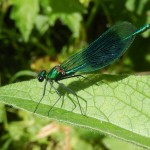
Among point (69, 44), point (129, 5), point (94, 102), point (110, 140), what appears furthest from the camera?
point (69, 44)

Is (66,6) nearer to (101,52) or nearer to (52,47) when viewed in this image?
→ (52,47)

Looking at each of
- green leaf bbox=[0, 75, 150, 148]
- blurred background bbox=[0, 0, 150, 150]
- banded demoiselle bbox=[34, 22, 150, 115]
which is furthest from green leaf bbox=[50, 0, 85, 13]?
green leaf bbox=[0, 75, 150, 148]

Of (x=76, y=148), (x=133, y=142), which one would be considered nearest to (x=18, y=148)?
(x=76, y=148)

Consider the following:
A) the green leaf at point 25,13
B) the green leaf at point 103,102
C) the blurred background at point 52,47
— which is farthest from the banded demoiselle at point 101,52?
the green leaf at point 25,13

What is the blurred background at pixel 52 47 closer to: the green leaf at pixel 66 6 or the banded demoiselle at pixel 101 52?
the green leaf at pixel 66 6

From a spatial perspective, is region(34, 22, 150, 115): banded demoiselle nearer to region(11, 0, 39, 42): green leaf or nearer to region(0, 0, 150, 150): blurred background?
region(0, 0, 150, 150): blurred background


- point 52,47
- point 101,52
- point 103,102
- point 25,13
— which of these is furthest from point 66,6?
point 103,102

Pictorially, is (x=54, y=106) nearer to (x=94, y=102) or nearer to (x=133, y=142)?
(x=94, y=102)

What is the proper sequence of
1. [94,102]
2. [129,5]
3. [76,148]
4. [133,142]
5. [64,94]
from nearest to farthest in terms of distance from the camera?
[133,142]
[94,102]
[64,94]
[76,148]
[129,5]
